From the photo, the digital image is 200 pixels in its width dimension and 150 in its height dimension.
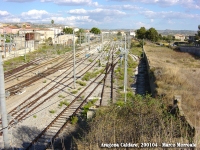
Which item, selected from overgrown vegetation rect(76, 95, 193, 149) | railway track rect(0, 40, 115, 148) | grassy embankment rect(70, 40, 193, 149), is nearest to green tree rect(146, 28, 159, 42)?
railway track rect(0, 40, 115, 148)

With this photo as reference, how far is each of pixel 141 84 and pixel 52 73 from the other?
9419 millimetres

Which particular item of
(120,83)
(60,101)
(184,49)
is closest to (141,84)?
(120,83)

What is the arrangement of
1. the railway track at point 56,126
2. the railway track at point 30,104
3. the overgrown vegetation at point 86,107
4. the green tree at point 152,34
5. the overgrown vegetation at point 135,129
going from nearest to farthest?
the overgrown vegetation at point 135,129
the railway track at point 56,126
the railway track at point 30,104
the overgrown vegetation at point 86,107
the green tree at point 152,34

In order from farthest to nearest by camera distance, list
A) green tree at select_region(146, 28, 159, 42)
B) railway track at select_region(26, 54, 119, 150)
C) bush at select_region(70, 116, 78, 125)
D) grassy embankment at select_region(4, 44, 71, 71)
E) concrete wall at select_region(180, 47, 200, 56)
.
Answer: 1. green tree at select_region(146, 28, 159, 42)
2. concrete wall at select_region(180, 47, 200, 56)
3. grassy embankment at select_region(4, 44, 71, 71)
4. bush at select_region(70, 116, 78, 125)
5. railway track at select_region(26, 54, 119, 150)

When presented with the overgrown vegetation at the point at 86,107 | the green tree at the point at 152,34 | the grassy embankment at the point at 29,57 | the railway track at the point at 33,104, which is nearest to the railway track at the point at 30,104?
the railway track at the point at 33,104

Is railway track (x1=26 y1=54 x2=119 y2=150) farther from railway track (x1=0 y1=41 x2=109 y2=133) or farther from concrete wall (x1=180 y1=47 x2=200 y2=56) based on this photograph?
concrete wall (x1=180 y1=47 x2=200 y2=56)

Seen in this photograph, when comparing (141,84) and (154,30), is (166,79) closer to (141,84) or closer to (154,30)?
(141,84)

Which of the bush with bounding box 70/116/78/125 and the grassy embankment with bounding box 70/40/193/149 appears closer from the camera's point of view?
the grassy embankment with bounding box 70/40/193/149

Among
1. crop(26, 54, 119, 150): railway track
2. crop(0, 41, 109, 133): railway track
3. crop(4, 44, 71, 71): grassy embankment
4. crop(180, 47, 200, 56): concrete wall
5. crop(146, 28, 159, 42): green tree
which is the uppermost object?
crop(146, 28, 159, 42): green tree

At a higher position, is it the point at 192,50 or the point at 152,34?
the point at 152,34

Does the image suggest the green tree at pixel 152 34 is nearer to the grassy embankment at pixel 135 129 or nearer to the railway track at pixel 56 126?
the railway track at pixel 56 126

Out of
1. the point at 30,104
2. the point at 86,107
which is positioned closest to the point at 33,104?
the point at 30,104

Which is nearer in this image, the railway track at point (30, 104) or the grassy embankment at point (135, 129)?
the grassy embankment at point (135, 129)

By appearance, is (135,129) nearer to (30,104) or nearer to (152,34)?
(30,104)
